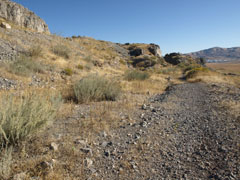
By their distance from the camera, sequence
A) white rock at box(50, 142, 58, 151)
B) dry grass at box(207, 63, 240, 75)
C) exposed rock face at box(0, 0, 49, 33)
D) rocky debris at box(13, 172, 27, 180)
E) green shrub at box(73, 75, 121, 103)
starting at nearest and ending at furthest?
rocky debris at box(13, 172, 27, 180)
white rock at box(50, 142, 58, 151)
green shrub at box(73, 75, 121, 103)
exposed rock face at box(0, 0, 49, 33)
dry grass at box(207, 63, 240, 75)

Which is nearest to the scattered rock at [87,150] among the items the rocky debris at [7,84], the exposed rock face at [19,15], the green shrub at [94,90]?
the green shrub at [94,90]

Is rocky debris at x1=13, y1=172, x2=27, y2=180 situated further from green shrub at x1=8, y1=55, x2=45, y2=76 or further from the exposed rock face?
the exposed rock face

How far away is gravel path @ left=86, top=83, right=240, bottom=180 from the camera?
2064 millimetres

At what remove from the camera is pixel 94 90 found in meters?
5.73

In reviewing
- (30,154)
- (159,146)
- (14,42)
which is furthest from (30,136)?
(14,42)

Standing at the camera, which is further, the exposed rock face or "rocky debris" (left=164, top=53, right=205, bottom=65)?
"rocky debris" (left=164, top=53, right=205, bottom=65)

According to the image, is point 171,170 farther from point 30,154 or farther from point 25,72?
point 25,72

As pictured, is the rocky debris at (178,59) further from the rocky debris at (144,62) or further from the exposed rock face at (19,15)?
the exposed rock face at (19,15)

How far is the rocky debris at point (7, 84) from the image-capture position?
5.47 meters

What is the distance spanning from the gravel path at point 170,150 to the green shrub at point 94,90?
210cm

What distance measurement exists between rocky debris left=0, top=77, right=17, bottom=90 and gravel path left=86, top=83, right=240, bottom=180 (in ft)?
15.7

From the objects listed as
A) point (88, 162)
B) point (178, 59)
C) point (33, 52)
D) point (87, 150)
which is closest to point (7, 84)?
point (87, 150)

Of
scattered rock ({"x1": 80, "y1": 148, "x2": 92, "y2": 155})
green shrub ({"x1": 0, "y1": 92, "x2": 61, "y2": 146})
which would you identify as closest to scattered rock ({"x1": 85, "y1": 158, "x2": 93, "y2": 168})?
scattered rock ({"x1": 80, "y1": 148, "x2": 92, "y2": 155})

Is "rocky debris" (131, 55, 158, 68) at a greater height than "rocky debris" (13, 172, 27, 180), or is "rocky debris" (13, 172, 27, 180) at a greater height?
"rocky debris" (131, 55, 158, 68)
